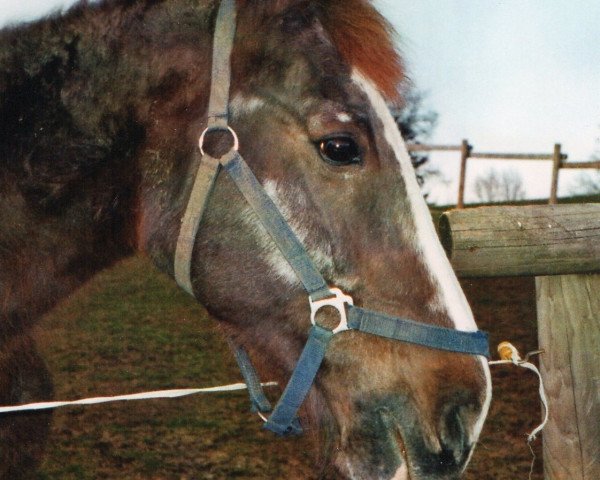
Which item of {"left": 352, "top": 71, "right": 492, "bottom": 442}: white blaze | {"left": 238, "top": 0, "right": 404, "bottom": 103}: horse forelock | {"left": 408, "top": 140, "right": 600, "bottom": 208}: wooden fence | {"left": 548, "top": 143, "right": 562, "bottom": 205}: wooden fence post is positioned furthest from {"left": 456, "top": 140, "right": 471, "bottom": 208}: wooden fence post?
{"left": 352, "top": 71, "right": 492, "bottom": 442}: white blaze

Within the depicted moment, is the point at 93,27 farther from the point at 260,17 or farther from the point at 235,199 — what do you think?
the point at 235,199

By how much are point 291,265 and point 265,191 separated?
23 centimetres

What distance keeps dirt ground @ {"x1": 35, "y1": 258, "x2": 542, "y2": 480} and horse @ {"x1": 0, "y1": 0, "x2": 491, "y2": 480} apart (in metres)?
0.45

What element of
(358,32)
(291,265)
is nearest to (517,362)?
(291,265)

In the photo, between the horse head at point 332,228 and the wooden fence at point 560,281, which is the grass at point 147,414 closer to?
the horse head at point 332,228

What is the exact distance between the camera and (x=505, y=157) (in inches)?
596

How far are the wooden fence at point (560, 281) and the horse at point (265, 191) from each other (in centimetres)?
50

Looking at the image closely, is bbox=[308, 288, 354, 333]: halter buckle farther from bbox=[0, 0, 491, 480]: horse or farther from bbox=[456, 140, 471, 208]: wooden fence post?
bbox=[456, 140, 471, 208]: wooden fence post

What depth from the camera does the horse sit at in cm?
173

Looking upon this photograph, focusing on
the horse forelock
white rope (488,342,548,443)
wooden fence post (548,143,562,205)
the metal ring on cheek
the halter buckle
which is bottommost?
white rope (488,342,548,443)

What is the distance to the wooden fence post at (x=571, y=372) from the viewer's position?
2.20m

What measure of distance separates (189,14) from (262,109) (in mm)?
427

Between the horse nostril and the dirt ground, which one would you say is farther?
the dirt ground

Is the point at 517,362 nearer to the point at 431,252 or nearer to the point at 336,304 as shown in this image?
the point at 431,252
